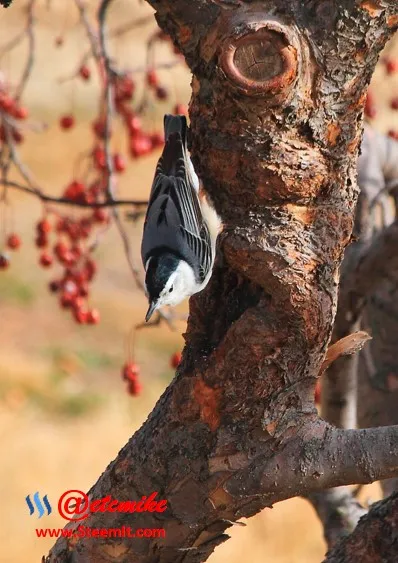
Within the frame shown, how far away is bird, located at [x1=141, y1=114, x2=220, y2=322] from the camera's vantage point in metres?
2.17

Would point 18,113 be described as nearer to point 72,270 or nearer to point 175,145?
point 72,270

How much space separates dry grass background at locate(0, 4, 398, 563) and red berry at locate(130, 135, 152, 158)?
12cm

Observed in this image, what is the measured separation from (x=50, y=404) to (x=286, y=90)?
4.48m

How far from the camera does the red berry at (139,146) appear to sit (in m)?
3.53

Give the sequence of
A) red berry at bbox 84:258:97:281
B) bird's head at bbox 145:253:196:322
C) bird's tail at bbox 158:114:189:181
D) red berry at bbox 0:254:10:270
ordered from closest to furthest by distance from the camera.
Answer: bird's tail at bbox 158:114:189:181
bird's head at bbox 145:253:196:322
red berry at bbox 0:254:10:270
red berry at bbox 84:258:97:281

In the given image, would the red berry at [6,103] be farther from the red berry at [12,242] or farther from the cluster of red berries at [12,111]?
the red berry at [12,242]

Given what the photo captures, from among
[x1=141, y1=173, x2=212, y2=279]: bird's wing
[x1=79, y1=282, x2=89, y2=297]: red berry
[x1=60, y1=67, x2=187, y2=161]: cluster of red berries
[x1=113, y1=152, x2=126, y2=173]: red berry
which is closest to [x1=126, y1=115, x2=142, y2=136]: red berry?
[x1=60, y1=67, x2=187, y2=161]: cluster of red berries

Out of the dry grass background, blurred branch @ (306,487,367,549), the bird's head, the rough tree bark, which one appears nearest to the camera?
the rough tree bark

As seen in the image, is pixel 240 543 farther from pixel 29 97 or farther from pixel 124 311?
pixel 29 97

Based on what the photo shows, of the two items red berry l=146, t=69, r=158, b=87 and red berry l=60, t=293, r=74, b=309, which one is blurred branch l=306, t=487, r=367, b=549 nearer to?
red berry l=60, t=293, r=74, b=309

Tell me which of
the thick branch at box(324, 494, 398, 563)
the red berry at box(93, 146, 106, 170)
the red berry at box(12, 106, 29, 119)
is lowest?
the thick branch at box(324, 494, 398, 563)

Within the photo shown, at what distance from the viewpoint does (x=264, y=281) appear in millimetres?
1753

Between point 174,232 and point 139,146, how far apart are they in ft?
4.03

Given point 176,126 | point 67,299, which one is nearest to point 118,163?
point 67,299
